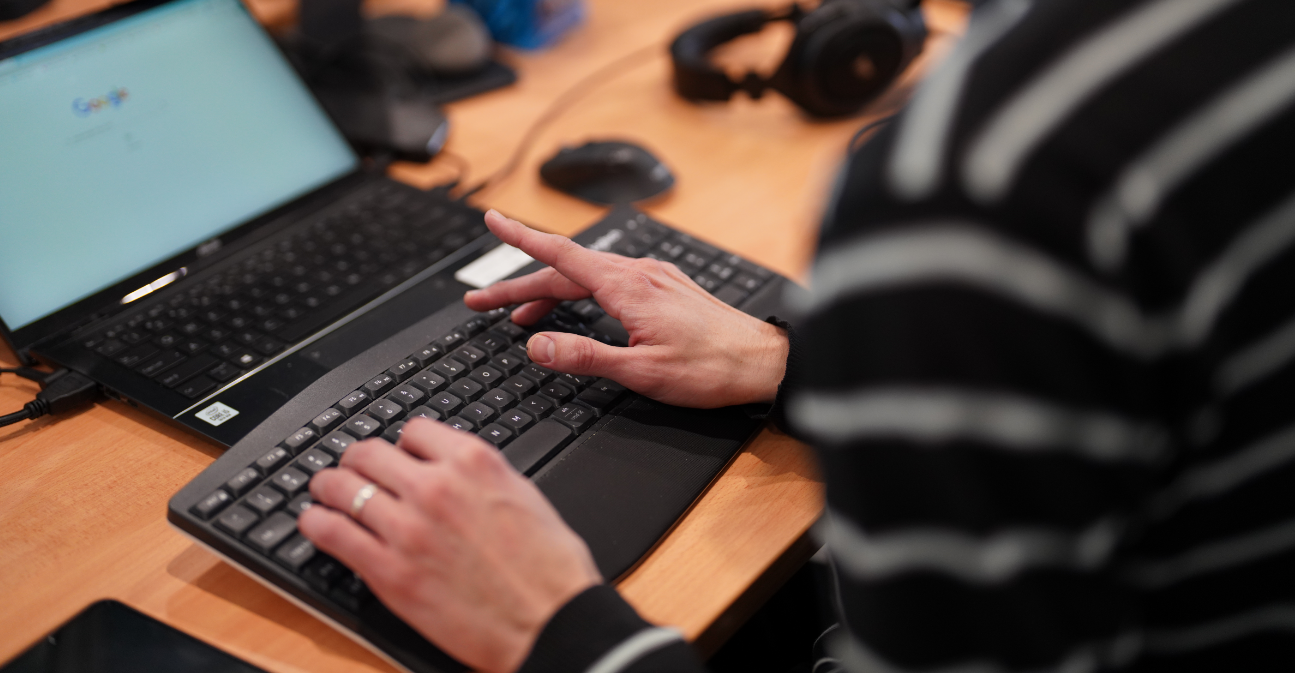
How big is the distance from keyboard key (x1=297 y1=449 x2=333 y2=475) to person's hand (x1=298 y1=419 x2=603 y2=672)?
31mm

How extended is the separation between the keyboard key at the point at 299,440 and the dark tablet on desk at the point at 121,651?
0.11 meters

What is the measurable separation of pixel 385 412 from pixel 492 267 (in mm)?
227

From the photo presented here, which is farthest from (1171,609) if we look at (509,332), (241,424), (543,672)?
(241,424)

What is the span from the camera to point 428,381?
59 centimetres

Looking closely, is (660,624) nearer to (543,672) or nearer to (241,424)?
(543,672)

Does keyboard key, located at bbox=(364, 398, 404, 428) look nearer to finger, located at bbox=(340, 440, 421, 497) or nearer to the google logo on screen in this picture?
finger, located at bbox=(340, 440, 421, 497)

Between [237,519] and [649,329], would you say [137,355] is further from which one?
[649,329]

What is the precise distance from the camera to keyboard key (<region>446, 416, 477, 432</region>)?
0.56 meters

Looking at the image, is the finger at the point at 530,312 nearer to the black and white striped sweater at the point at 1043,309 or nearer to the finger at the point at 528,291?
the finger at the point at 528,291

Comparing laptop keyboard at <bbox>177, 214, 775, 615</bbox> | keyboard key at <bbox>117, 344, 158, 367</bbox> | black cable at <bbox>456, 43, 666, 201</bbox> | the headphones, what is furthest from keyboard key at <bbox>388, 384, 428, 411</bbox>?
the headphones

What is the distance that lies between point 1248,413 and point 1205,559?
0.27ft

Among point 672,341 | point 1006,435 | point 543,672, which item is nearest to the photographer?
point 1006,435

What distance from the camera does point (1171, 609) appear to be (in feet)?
1.43

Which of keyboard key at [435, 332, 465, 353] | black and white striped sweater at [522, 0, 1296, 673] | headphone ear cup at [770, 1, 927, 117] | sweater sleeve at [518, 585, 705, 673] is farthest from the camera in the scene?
headphone ear cup at [770, 1, 927, 117]
